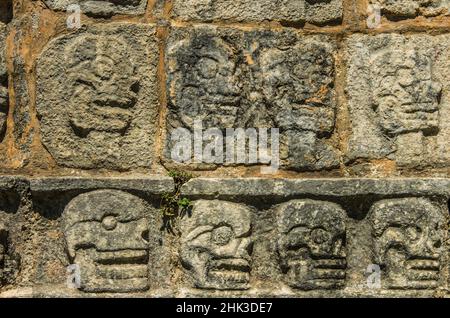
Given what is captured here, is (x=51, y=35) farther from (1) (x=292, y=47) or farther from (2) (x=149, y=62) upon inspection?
(1) (x=292, y=47)

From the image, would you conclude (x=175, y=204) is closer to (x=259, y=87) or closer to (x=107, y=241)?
(x=107, y=241)

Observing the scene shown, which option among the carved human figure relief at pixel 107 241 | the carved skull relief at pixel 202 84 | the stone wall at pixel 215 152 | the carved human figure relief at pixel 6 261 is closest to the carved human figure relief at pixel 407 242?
the stone wall at pixel 215 152

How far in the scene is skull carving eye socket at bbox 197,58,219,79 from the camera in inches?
163

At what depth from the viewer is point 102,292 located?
398 centimetres

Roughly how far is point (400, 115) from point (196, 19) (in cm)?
110

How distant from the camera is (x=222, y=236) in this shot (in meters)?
4.06

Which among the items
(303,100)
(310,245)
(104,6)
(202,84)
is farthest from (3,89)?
(310,245)

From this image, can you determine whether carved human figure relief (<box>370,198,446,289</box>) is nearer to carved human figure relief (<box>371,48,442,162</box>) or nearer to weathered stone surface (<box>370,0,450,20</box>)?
carved human figure relief (<box>371,48,442,162</box>)

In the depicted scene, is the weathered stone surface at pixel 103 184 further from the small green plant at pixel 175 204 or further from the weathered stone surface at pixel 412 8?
the weathered stone surface at pixel 412 8

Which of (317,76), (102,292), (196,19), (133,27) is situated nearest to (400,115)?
(317,76)

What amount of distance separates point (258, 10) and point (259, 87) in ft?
1.24

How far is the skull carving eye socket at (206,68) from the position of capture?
13.6 ft

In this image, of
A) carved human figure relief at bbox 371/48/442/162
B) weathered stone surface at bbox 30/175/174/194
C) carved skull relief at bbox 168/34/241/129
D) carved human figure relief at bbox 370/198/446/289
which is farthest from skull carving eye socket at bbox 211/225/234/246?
carved human figure relief at bbox 371/48/442/162

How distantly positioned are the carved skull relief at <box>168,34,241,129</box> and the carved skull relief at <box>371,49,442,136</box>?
2.33ft
